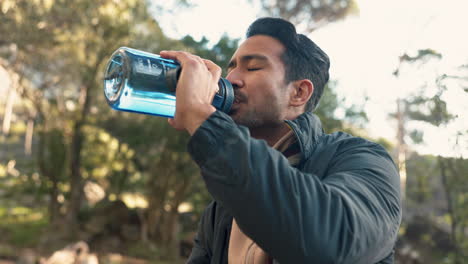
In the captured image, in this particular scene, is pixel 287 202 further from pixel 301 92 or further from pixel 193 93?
pixel 301 92

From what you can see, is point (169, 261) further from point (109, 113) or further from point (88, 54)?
point (88, 54)

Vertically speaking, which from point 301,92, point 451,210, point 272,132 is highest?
point 301,92

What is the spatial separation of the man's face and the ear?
0.05 m

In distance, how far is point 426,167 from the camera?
6992 millimetres

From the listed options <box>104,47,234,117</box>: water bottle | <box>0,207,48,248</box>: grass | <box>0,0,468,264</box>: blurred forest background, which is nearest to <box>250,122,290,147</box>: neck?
<box>104,47,234,117</box>: water bottle

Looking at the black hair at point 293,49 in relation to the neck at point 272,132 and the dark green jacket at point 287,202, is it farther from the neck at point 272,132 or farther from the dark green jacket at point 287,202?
the dark green jacket at point 287,202

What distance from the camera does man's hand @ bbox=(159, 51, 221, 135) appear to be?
103 centimetres

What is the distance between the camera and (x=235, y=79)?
165 centimetres

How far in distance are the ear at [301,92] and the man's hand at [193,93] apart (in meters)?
0.70

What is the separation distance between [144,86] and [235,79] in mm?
360

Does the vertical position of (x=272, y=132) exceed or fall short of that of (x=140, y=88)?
it falls short

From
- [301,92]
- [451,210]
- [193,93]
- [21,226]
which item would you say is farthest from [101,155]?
[193,93]

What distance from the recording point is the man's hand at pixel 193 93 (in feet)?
3.39

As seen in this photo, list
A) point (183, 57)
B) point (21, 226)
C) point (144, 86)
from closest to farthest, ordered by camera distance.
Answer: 1. point (183, 57)
2. point (144, 86)
3. point (21, 226)
